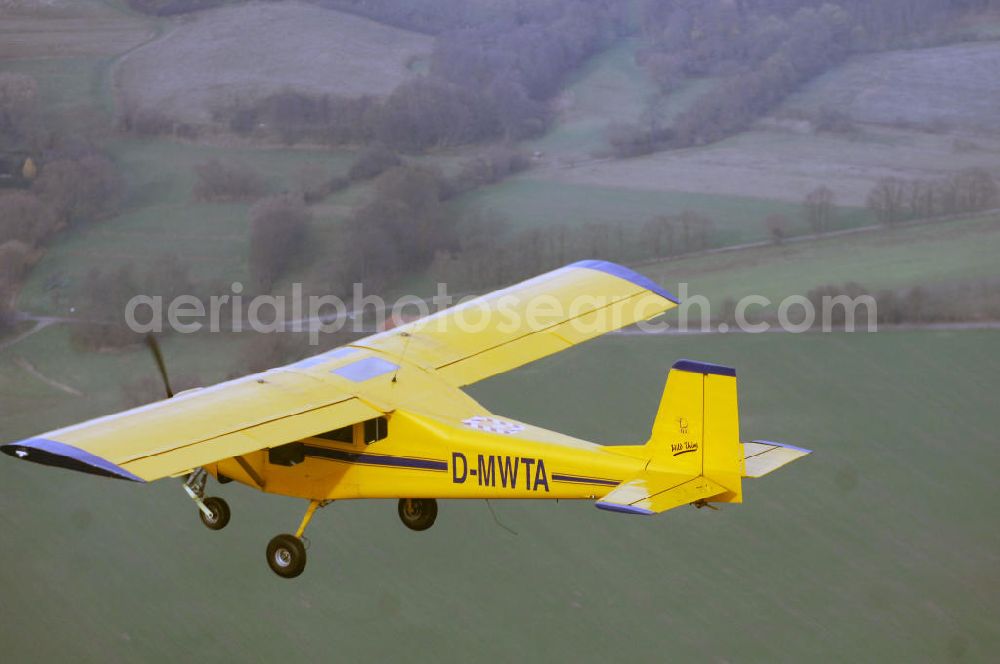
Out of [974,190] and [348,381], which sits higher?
[348,381]

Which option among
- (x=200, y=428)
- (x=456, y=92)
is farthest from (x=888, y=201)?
(x=200, y=428)

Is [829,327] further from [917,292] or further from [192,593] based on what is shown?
[192,593]

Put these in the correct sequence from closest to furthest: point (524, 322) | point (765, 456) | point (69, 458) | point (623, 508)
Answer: point (69, 458)
point (623, 508)
point (765, 456)
point (524, 322)

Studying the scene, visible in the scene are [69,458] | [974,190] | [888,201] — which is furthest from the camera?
[974,190]

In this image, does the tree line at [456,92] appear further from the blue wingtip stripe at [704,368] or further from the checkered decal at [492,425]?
the blue wingtip stripe at [704,368]

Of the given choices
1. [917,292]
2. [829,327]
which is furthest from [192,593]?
[917,292]

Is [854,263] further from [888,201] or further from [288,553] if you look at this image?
[288,553]
